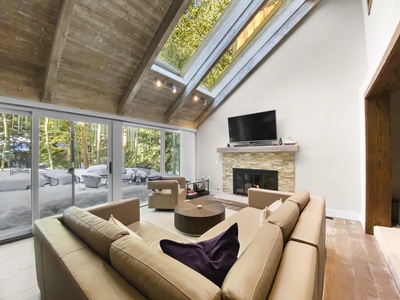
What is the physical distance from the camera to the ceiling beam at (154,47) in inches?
118

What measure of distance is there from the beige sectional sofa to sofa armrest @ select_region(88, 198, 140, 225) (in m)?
0.46

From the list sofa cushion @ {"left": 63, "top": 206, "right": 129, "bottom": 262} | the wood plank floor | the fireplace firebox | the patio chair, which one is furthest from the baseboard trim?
the patio chair

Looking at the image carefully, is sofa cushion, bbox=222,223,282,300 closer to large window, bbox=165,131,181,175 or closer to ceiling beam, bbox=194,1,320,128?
ceiling beam, bbox=194,1,320,128

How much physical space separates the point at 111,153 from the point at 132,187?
1257mm

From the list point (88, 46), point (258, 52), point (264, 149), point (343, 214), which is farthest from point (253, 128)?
point (88, 46)

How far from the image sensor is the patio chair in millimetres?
3898

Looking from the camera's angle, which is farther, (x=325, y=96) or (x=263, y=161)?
(x=263, y=161)

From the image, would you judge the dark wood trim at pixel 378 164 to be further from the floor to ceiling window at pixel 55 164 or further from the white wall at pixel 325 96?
the floor to ceiling window at pixel 55 164

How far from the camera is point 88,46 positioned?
312 cm

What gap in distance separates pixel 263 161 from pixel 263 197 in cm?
189

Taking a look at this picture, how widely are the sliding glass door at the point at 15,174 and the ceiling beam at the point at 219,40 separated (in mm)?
3245

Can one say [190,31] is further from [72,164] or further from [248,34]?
[72,164]

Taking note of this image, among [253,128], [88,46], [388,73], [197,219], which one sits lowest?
[197,219]

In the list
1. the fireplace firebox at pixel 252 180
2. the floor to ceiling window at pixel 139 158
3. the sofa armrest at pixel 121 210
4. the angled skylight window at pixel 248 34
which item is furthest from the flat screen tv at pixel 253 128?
the sofa armrest at pixel 121 210
